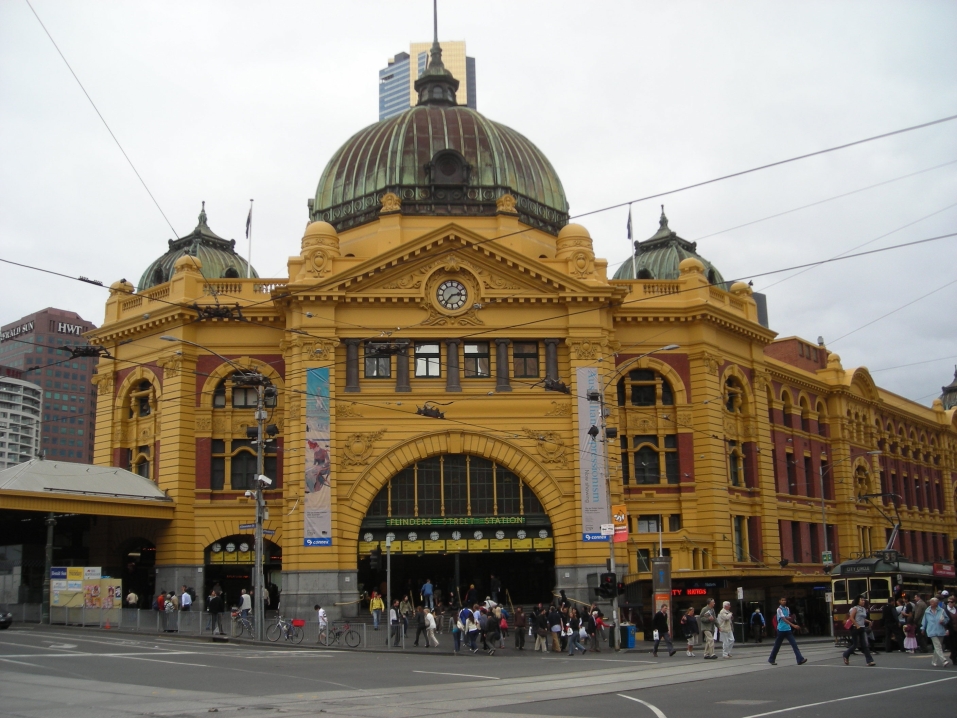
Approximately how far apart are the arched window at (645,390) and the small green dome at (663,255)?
1181cm

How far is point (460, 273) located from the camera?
169 ft

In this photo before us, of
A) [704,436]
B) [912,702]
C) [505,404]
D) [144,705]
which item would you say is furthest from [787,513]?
[144,705]

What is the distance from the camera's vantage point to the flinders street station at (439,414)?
162 ft

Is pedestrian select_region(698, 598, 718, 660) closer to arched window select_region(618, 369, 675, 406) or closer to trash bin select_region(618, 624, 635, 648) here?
trash bin select_region(618, 624, 635, 648)

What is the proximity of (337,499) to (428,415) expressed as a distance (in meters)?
5.55

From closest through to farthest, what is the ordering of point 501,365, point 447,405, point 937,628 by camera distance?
point 937,628
point 447,405
point 501,365

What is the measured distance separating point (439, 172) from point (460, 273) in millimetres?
8540

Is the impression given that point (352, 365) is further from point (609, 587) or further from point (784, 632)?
point (784, 632)

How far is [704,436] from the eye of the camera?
178ft

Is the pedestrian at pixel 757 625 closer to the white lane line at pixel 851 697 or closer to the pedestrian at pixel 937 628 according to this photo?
the pedestrian at pixel 937 628

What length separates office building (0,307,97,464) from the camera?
170125 millimetres

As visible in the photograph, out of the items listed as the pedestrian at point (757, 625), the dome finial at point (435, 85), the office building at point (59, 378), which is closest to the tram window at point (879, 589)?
the pedestrian at point (757, 625)

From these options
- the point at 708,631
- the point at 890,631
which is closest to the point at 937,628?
the point at 708,631

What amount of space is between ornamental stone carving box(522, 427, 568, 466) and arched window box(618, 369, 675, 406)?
18.5ft
